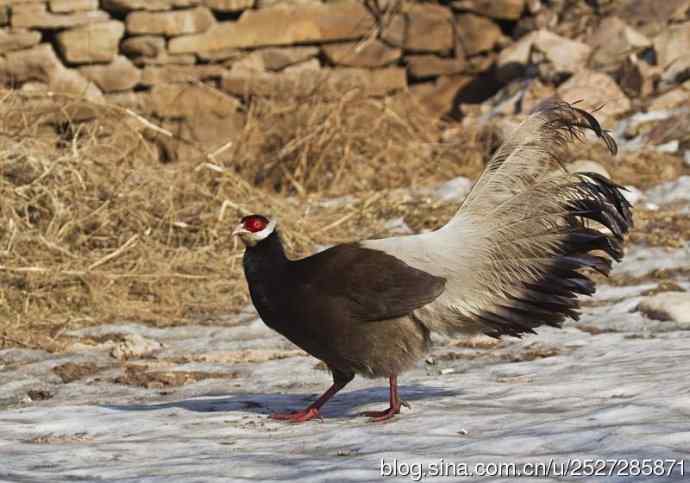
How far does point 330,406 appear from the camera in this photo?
5.04 meters

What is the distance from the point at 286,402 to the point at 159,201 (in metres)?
3.49

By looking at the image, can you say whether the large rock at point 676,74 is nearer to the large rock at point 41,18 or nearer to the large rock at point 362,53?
the large rock at point 362,53

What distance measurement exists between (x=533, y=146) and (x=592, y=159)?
5.48 meters

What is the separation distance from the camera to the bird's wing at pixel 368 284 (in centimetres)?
454

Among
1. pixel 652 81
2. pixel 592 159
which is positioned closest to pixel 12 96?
pixel 592 159

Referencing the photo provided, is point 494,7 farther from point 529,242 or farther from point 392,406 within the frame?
point 392,406

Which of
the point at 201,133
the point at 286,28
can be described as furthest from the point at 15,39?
the point at 286,28

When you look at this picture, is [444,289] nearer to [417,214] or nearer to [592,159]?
[417,214]

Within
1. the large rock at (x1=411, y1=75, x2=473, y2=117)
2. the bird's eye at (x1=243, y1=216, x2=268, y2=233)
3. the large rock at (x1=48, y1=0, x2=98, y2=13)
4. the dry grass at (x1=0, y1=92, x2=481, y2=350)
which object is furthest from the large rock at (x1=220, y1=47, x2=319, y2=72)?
the bird's eye at (x1=243, y1=216, x2=268, y2=233)

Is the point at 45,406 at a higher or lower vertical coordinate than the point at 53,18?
lower

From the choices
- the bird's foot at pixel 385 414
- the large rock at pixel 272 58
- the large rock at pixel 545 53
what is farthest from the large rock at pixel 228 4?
the bird's foot at pixel 385 414

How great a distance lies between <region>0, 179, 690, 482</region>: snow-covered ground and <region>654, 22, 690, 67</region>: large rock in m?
4.79

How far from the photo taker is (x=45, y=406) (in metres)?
4.99

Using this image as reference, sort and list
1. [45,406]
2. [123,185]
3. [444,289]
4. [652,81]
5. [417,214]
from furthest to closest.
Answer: [652,81] < [417,214] < [123,185] < [45,406] < [444,289]
